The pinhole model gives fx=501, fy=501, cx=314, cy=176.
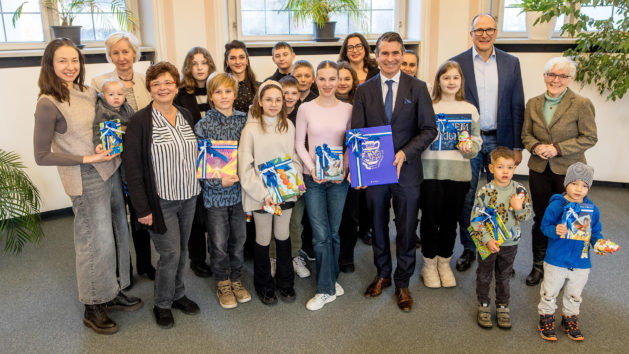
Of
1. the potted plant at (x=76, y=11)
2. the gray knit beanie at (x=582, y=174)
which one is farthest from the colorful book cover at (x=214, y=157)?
the potted plant at (x=76, y=11)

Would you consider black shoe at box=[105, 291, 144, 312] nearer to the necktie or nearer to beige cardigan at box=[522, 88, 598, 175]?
the necktie

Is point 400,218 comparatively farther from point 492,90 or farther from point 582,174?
point 492,90

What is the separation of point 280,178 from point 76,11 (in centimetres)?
309

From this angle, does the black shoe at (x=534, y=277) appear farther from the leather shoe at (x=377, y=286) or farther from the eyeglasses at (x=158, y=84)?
the eyeglasses at (x=158, y=84)

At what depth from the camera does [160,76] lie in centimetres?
257

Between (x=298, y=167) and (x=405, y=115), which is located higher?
(x=405, y=115)

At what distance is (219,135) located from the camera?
2758 mm

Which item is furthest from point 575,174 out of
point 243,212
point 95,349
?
point 95,349

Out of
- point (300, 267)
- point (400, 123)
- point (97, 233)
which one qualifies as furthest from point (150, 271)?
point (400, 123)

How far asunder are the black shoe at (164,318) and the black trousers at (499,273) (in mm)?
1731

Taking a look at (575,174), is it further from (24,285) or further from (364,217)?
(24,285)

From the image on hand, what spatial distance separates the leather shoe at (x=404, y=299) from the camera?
2934 millimetres

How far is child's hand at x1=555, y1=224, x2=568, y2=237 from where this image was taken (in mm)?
2488

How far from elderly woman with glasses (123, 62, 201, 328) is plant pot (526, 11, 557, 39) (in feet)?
13.2
